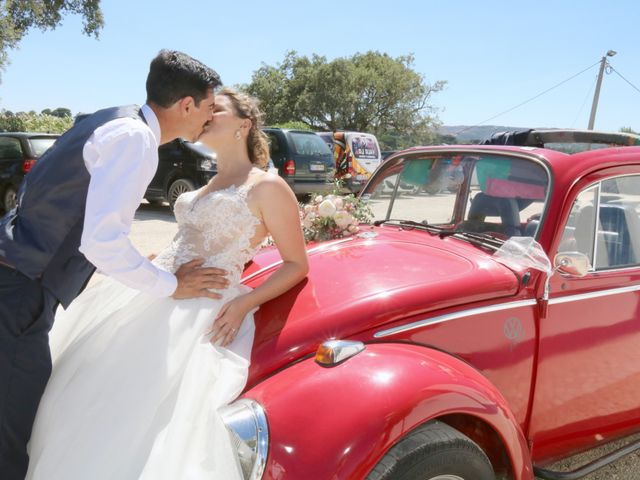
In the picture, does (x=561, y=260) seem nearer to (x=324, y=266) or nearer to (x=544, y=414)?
(x=544, y=414)

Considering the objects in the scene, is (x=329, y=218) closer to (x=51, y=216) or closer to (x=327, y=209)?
(x=327, y=209)

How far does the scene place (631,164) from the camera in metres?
2.71

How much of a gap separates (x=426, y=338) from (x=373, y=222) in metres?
1.38

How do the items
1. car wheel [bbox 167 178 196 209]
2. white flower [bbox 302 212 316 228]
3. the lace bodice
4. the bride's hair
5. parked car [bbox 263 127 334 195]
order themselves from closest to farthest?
the lace bodice, the bride's hair, white flower [bbox 302 212 316 228], car wheel [bbox 167 178 196 209], parked car [bbox 263 127 334 195]

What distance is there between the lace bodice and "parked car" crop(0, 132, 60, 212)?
8.91 meters

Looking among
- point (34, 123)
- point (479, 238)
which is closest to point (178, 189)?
point (479, 238)

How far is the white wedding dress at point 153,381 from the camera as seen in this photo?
168 cm

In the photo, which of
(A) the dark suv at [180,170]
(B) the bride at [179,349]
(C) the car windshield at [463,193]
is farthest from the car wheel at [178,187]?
(B) the bride at [179,349]

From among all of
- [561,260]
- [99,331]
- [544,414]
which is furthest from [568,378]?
[99,331]

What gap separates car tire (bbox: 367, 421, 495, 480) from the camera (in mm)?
1752

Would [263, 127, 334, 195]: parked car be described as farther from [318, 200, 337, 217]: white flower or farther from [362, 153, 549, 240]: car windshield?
[318, 200, 337, 217]: white flower

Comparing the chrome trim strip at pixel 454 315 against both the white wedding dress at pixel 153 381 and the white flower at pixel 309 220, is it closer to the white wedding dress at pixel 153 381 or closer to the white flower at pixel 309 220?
the white wedding dress at pixel 153 381

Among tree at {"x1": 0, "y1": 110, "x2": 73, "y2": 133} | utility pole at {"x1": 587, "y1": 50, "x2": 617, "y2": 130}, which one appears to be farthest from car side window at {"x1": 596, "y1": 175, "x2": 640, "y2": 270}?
tree at {"x1": 0, "y1": 110, "x2": 73, "y2": 133}

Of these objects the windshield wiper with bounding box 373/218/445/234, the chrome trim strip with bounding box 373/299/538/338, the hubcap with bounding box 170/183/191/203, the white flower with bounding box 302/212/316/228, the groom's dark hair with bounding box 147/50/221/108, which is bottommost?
the hubcap with bounding box 170/183/191/203
